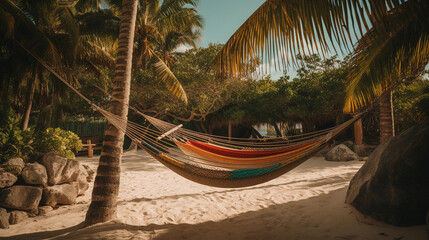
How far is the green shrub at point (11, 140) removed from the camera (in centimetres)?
254

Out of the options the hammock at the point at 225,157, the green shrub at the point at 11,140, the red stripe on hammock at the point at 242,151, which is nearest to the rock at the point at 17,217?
the green shrub at the point at 11,140

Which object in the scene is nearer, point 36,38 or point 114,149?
point 114,149

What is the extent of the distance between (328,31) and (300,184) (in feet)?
8.00

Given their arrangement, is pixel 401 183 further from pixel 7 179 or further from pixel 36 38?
pixel 36 38

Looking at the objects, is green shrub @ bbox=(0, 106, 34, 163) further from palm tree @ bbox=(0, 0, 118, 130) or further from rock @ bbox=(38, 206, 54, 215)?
palm tree @ bbox=(0, 0, 118, 130)

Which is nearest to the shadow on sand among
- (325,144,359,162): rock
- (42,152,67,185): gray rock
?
(42,152,67,185): gray rock

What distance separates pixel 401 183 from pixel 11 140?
3.75 meters

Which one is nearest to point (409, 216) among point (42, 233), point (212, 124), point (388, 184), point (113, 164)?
point (388, 184)

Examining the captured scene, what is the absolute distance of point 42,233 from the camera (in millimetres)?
1805

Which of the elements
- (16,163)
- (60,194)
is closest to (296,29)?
(60,194)

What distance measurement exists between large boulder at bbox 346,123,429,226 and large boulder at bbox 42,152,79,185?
3.01m

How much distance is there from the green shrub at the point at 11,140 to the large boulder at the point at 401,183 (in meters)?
3.47

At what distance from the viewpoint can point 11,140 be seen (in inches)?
103

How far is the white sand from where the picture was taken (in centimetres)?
161
